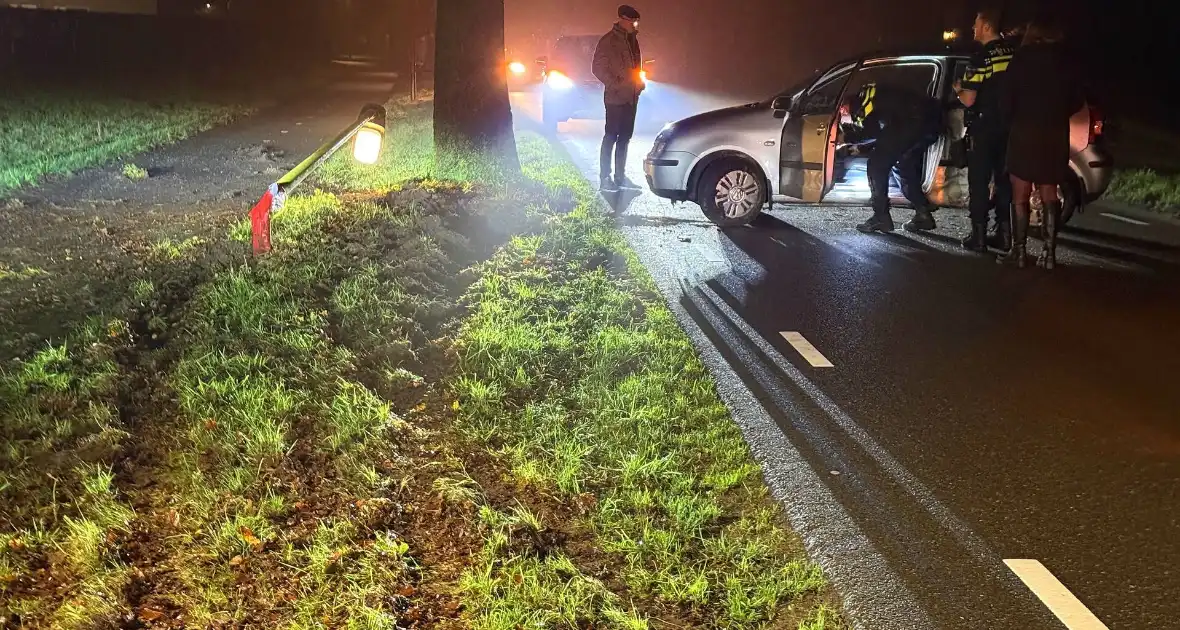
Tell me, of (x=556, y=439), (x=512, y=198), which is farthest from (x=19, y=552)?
(x=512, y=198)

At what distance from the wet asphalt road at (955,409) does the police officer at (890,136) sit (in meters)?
0.46

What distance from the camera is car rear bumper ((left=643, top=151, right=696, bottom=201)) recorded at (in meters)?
8.80

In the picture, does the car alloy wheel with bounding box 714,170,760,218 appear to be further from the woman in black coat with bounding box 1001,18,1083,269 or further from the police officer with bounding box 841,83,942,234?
the woman in black coat with bounding box 1001,18,1083,269

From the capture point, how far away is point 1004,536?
3.44 meters

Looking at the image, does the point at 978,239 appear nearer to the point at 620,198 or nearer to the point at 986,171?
the point at 986,171

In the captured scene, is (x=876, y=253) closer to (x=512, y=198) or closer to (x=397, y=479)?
(x=512, y=198)

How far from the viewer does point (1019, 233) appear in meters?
7.34

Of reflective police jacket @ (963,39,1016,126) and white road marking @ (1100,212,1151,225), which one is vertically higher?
reflective police jacket @ (963,39,1016,126)

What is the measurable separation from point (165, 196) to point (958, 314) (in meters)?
7.33

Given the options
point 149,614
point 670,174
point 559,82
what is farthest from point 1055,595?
point 559,82

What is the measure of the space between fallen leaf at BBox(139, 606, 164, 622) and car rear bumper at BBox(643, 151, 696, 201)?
6.85 meters

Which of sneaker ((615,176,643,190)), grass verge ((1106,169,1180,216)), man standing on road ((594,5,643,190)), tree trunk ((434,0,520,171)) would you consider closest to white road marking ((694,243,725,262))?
man standing on road ((594,5,643,190))

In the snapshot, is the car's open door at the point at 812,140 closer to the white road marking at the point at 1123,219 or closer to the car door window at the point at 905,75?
the car door window at the point at 905,75

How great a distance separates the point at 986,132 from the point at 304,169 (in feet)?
18.1
